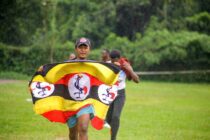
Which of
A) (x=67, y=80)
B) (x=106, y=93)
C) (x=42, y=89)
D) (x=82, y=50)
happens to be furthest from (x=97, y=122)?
(x=82, y=50)

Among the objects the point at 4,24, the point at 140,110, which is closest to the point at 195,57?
the point at 4,24

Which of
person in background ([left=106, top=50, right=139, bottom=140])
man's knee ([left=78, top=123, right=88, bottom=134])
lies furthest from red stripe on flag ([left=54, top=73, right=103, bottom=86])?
person in background ([left=106, top=50, right=139, bottom=140])

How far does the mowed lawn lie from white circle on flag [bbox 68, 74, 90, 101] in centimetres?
315

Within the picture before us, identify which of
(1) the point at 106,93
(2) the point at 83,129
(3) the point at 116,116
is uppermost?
(1) the point at 106,93

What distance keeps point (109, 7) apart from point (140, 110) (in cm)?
2308

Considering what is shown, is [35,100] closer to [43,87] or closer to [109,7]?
[43,87]

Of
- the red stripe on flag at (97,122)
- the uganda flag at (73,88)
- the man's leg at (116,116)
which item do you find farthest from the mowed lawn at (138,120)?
the red stripe on flag at (97,122)

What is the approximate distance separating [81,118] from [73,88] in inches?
22.0

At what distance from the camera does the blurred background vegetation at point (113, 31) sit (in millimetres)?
35656

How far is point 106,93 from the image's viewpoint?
866 centimetres

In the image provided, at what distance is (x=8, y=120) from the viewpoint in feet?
45.9

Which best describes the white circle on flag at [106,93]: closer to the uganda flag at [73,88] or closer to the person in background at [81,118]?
the uganda flag at [73,88]

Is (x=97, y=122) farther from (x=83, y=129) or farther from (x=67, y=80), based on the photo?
(x=67, y=80)

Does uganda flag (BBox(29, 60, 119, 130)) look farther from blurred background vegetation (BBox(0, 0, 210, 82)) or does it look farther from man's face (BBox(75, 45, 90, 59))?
blurred background vegetation (BBox(0, 0, 210, 82))
